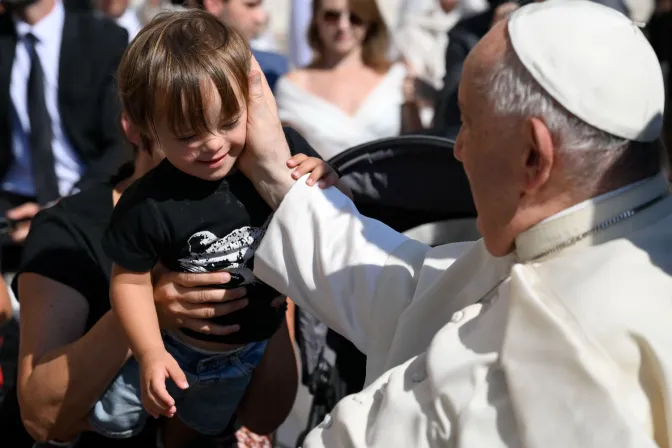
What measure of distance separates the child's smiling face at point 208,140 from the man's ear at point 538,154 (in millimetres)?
689

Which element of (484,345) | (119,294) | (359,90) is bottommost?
(359,90)

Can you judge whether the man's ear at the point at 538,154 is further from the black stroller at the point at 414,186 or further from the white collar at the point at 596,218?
the black stroller at the point at 414,186

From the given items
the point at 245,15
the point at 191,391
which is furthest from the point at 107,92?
the point at 191,391

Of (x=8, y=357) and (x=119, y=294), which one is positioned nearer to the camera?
(x=119, y=294)

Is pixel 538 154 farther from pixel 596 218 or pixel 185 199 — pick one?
Answer: pixel 185 199

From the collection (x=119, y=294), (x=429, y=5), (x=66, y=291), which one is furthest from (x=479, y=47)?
(x=429, y=5)

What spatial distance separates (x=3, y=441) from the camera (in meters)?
2.94

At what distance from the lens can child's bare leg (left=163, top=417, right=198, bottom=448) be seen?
9.47 feet

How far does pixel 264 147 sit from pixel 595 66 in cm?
76

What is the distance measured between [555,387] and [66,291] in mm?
1429

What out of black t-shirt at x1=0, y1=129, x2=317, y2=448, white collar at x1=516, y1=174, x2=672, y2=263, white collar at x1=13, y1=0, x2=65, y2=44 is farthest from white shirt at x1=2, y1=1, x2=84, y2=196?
white collar at x1=516, y1=174, x2=672, y2=263

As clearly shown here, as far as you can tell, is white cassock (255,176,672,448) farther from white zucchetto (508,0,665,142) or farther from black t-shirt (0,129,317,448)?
black t-shirt (0,129,317,448)

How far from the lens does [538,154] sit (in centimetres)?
181

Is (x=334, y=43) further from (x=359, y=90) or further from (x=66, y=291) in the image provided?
(x=66, y=291)
